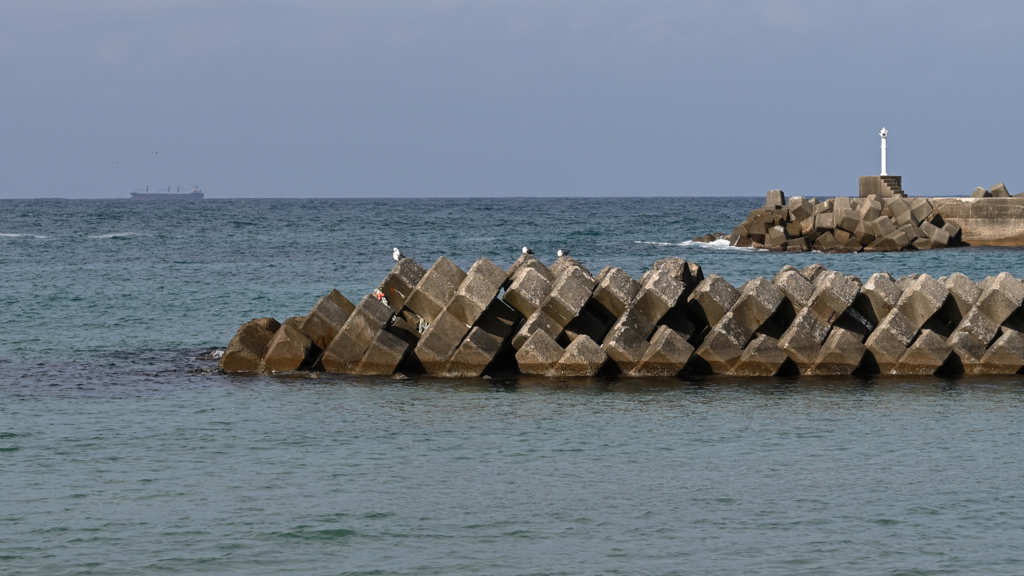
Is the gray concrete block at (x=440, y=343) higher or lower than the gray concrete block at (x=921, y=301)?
lower

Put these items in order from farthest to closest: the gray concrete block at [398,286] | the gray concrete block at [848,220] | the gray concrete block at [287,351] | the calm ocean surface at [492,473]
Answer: the gray concrete block at [848,220]
the gray concrete block at [398,286]
the gray concrete block at [287,351]
the calm ocean surface at [492,473]

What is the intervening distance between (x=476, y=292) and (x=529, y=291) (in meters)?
0.79

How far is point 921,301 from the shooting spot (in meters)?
15.5

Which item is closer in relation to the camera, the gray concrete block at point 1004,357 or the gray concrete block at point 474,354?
the gray concrete block at point 1004,357

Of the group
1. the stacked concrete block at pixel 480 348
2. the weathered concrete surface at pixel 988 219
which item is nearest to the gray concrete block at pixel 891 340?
the stacked concrete block at pixel 480 348

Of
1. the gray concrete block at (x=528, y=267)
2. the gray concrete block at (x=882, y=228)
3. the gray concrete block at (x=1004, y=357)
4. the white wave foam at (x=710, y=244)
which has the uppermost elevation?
the gray concrete block at (x=528, y=267)

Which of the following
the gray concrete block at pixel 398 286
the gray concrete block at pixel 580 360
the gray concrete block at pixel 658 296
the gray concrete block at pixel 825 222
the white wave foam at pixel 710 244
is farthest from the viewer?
the white wave foam at pixel 710 244

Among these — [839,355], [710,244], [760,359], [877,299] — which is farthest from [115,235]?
[839,355]

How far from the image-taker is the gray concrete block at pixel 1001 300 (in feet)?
51.1

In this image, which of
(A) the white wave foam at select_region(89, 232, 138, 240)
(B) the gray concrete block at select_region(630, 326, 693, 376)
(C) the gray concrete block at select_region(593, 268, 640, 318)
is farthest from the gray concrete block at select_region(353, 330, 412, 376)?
(A) the white wave foam at select_region(89, 232, 138, 240)

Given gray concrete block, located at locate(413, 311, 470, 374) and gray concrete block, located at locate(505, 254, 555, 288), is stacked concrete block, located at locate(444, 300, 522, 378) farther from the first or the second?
gray concrete block, located at locate(505, 254, 555, 288)

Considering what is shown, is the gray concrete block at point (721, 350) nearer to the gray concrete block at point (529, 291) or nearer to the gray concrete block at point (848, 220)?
the gray concrete block at point (529, 291)

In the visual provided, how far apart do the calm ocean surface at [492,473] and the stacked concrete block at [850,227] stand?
30146 millimetres

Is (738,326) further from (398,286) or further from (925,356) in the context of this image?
(398,286)
